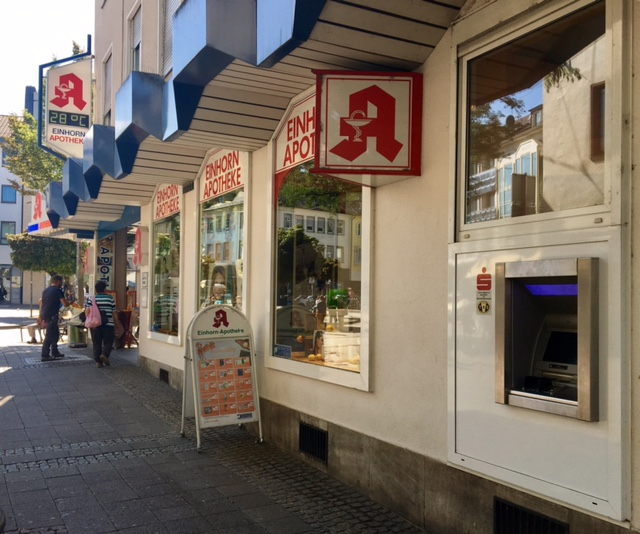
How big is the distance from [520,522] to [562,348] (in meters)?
1.05

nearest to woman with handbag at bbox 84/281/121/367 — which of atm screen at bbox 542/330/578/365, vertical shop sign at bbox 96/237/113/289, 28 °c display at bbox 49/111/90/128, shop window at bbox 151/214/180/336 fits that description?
shop window at bbox 151/214/180/336

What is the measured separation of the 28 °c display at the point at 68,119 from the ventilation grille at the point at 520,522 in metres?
12.6

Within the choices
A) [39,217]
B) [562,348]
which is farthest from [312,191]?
[39,217]

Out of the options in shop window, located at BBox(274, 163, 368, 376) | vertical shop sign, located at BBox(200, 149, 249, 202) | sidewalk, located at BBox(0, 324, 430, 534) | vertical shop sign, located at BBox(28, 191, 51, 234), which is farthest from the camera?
vertical shop sign, located at BBox(28, 191, 51, 234)

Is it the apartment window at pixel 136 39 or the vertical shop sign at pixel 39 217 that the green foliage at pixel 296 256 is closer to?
the apartment window at pixel 136 39

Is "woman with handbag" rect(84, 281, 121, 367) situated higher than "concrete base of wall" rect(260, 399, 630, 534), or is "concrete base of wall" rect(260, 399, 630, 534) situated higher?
"woman with handbag" rect(84, 281, 121, 367)

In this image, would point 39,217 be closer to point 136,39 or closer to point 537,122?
point 136,39

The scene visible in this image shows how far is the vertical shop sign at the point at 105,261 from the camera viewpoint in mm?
16641

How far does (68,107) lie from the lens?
13781 mm

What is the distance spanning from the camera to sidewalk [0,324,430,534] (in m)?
4.46

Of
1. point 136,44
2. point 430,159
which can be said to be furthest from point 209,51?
point 136,44

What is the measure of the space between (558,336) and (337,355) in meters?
2.54

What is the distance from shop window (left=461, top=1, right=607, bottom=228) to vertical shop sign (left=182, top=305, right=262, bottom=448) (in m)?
3.32

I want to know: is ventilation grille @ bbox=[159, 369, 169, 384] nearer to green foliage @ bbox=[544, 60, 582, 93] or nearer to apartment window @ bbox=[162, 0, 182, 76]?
apartment window @ bbox=[162, 0, 182, 76]
